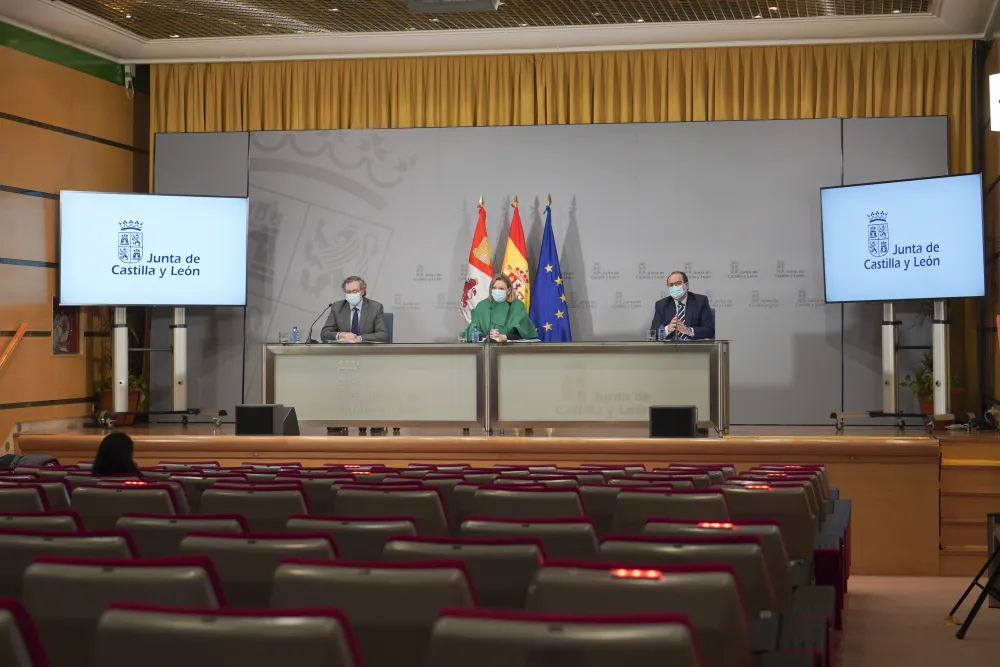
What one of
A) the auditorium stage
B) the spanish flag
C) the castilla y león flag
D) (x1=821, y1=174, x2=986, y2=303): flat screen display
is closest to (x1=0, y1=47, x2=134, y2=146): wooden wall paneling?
the auditorium stage

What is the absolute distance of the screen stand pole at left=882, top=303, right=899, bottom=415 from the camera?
9242 millimetres

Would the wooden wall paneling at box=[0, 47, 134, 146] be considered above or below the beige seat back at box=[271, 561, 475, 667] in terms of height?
above

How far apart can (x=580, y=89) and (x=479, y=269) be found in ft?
6.68

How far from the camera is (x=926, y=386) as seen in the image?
972 centimetres

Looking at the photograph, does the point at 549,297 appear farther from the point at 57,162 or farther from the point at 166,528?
the point at 166,528

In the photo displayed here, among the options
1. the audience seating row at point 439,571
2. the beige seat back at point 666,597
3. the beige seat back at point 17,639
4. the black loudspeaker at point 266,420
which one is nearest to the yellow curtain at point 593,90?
the black loudspeaker at point 266,420

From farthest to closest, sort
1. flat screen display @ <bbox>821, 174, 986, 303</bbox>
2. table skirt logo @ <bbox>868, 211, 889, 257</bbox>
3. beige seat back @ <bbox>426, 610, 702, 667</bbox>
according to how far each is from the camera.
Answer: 1. table skirt logo @ <bbox>868, 211, 889, 257</bbox>
2. flat screen display @ <bbox>821, 174, 986, 303</bbox>
3. beige seat back @ <bbox>426, 610, 702, 667</bbox>

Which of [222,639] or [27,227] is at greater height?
[27,227]

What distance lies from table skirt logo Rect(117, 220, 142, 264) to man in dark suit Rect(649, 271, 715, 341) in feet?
15.2

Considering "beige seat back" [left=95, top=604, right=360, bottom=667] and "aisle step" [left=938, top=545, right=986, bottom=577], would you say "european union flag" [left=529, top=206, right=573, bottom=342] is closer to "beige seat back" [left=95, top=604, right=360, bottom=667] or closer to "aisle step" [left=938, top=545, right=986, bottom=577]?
"aisle step" [left=938, top=545, right=986, bottom=577]

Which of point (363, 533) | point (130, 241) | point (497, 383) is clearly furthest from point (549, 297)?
point (363, 533)

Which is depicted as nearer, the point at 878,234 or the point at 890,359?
the point at 878,234

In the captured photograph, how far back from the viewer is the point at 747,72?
10.7 metres

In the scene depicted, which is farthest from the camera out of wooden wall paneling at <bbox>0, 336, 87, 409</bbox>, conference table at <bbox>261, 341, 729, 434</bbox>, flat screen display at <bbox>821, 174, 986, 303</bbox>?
wooden wall paneling at <bbox>0, 336, 87, 409</bbox>
